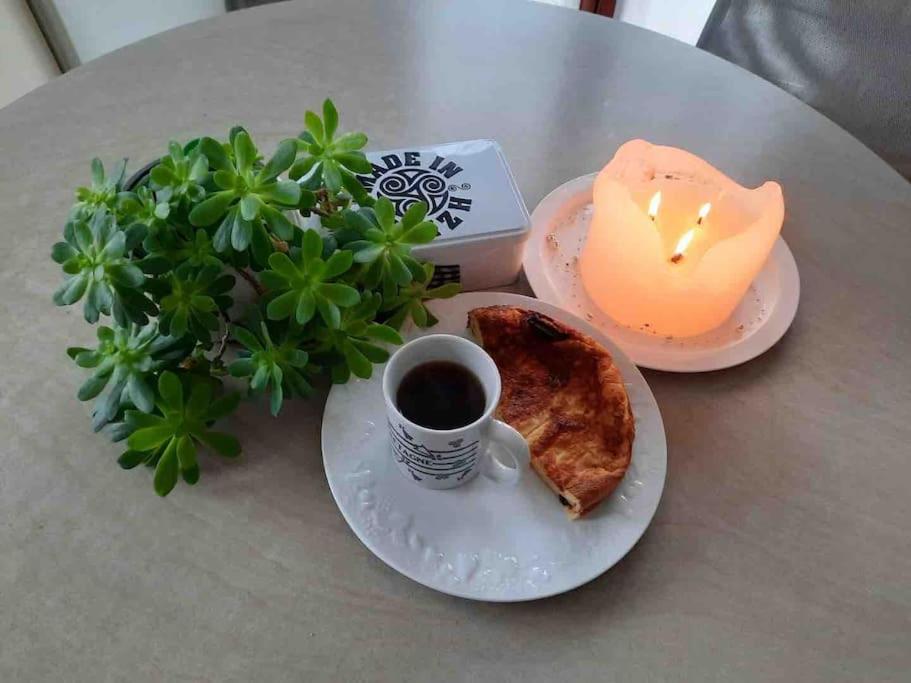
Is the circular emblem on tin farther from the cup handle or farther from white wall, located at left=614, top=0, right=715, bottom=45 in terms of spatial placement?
white wall, located at left=614, top=0, right=715, bottom=45

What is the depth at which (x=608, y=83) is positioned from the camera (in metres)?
1.04

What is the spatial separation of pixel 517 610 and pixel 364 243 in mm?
332

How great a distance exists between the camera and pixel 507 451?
66 cm

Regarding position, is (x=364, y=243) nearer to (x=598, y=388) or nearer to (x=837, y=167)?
(x=598, y=388)

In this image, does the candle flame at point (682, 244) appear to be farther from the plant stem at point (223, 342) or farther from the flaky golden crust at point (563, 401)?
the plant stem at point (223, 342)

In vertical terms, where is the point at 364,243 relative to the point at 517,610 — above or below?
above

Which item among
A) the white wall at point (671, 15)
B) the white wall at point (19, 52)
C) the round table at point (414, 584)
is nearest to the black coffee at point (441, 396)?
the round table at point (414, 584)

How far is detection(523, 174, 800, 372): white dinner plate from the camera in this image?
0.74 meters

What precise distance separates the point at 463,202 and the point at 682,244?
231 mm

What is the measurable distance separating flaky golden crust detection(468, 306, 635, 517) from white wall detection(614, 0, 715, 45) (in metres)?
1.38

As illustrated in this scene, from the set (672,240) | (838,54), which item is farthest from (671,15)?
(672,240)

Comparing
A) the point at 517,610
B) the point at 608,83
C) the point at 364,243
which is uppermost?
the point at 364,243

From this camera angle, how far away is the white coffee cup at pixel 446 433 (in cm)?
56

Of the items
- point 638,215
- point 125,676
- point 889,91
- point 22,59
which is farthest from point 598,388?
point 22,59
